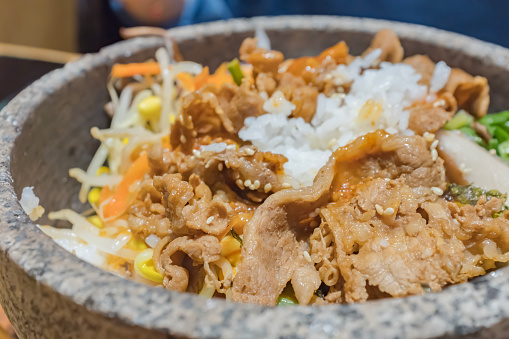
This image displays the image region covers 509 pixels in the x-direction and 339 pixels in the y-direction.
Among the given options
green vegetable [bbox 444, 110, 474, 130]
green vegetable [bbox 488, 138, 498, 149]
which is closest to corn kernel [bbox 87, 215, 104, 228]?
green vegetable [bbox 444, 110, 474, 130]

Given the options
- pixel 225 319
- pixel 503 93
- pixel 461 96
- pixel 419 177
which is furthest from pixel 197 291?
pixel 503 93

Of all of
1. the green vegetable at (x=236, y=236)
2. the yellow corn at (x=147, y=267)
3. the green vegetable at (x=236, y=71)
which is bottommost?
the yellow corn at (x=147, y=267)

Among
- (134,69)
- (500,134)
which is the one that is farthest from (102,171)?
(500,134)

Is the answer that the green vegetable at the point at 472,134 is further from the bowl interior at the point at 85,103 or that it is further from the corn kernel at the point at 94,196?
the corn kernel at the point at 94,196

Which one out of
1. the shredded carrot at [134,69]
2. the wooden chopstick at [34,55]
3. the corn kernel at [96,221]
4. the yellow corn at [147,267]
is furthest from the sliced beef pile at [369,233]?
the wooden chopstick at [34,55]

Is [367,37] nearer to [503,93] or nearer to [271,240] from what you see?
[503,93]

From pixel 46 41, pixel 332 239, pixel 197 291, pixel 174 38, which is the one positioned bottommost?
pixel 46 41
